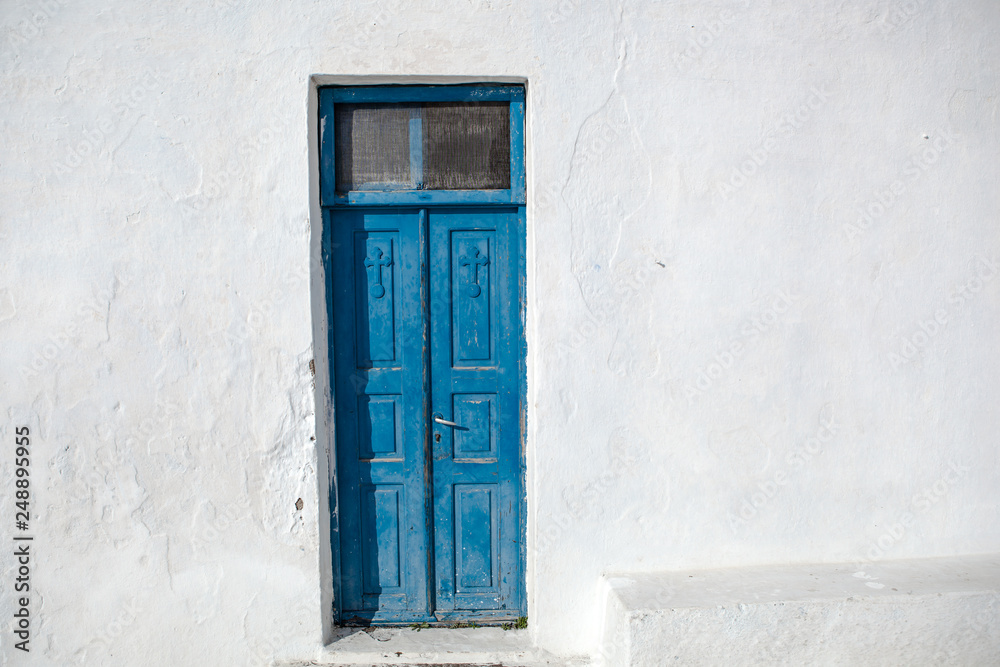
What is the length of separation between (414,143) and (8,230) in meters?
1.80

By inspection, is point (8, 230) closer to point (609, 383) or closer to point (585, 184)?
point (585, 184)

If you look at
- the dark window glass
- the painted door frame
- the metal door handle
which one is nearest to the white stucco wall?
the painted door frame

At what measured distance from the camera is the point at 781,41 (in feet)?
9.07

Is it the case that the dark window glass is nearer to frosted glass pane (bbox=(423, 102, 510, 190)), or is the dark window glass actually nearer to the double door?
frosted glass pane (bbox=(423, 102, 510, 190))

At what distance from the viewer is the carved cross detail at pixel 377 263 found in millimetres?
2912

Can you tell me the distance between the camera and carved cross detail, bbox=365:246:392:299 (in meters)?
2.91

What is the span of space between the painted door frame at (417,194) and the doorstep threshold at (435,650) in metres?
0.48

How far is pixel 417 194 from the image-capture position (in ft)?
9.45

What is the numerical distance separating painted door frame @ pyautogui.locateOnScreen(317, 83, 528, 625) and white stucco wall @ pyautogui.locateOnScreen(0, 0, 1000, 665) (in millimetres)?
84

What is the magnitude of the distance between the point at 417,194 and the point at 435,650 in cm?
210

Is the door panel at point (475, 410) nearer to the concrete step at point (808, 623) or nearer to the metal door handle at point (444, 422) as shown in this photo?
the metal door handle at point (444, 422)

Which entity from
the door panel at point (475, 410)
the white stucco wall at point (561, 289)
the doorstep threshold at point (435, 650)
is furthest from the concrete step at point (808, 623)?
the door panel at point (475, 410)

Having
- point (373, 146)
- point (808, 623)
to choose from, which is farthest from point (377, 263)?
point (808, 623)

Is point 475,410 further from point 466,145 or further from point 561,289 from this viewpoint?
point 466,145
